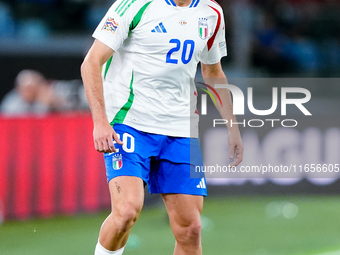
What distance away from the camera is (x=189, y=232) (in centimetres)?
379

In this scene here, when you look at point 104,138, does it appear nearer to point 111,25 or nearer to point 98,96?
point 98,96

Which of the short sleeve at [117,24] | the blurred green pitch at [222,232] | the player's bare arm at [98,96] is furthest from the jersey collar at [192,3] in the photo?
the blurred green pitch at [222,232]

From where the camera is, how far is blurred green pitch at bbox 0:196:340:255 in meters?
5.64

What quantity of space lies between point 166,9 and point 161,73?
16.6 inches

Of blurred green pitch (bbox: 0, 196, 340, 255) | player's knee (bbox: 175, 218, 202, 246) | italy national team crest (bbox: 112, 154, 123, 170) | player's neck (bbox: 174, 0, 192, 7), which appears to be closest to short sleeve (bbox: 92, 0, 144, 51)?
player's neck (bbox: 174, 0, 192, 7)

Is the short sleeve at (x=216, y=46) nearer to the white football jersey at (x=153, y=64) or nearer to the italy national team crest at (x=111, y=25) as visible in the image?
the white football jersey at (x=153, y=64)

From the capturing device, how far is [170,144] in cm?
385

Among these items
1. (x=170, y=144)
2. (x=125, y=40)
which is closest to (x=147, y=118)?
(x=170, y=144)

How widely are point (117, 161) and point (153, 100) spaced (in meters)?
0.48

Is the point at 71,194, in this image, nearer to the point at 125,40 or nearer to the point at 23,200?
the point at 23,200

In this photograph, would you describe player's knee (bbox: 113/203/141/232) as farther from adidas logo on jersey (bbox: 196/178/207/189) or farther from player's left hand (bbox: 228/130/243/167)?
player's left hand (bbox: 228/130/243/167)

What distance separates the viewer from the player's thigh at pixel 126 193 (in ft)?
11.4

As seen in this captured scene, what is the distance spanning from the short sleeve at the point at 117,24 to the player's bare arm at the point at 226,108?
33.7 inches

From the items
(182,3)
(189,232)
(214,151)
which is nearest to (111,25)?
(182,3)
